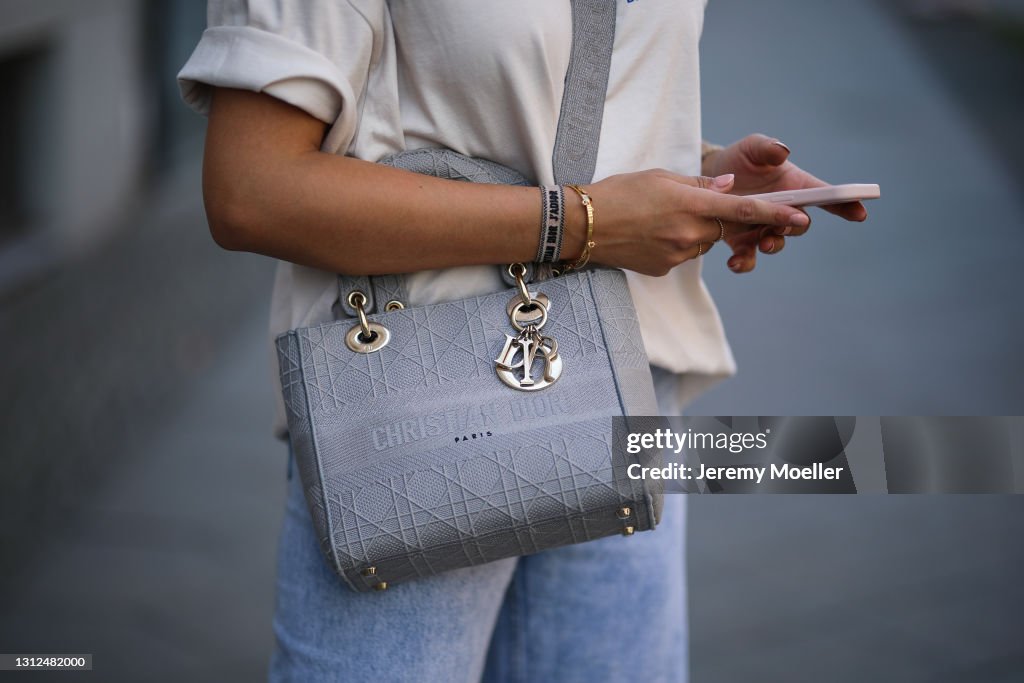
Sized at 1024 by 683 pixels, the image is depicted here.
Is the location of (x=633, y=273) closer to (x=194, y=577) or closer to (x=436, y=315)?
(x=436, y=315)

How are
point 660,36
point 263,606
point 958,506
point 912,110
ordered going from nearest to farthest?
point 660,36
point 263,606
point 958,506
point 912,110

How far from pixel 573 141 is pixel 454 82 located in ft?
0.57

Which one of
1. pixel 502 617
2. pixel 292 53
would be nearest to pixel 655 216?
pixel 292 53

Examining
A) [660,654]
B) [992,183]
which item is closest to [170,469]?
[660,654]

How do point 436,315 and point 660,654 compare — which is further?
point 660,654

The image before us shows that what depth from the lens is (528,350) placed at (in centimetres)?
128

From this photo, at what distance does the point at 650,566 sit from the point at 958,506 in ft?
8.37

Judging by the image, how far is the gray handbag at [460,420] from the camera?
1.25 meters

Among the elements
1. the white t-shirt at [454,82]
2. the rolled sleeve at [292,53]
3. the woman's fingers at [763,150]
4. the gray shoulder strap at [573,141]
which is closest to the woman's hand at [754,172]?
the woman's fingers at [763,150]

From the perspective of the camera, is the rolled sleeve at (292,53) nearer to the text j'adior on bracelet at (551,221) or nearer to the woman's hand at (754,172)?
the text j'adior on bracelet at (551,221)

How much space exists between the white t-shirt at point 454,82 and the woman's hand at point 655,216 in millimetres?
87

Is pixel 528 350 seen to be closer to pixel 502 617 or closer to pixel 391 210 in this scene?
pixel 391 210

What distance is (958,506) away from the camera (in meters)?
3.79

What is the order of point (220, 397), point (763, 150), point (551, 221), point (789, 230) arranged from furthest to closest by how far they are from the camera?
point (220, 397), point (763, 150), point (789, 230), point (551, 221)
